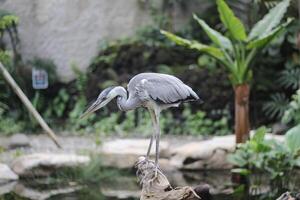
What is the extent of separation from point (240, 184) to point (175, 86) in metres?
4.08

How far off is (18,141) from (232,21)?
4800 millimetres

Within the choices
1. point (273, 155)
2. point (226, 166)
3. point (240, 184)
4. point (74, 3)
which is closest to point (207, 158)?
point (226, 166)

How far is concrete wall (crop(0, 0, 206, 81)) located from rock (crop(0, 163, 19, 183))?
546cm

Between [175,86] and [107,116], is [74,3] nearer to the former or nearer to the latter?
[107,116]

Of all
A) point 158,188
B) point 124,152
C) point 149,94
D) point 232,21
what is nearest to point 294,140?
point 232,21

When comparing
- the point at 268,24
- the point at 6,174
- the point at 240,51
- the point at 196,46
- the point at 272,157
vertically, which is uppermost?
the point at 268,24

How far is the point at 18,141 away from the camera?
39.6 ft

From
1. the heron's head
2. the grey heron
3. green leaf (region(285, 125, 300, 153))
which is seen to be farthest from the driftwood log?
green leaf (region(285, 125, 300, 153))

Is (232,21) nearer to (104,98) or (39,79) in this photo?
(104,98)

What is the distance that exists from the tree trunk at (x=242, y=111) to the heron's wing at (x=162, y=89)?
4030mm

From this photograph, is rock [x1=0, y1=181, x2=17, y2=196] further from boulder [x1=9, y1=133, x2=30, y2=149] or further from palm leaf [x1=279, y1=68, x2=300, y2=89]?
palm leaf [x1=279, y1=68, x2=300, y2=89]

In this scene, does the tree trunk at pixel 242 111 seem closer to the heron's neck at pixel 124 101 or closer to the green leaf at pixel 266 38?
the green leaf at pixel 266 38

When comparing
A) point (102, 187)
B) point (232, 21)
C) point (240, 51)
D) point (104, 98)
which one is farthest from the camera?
point (240, 51)

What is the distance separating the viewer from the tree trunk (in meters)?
9.57
